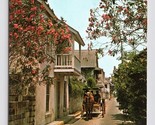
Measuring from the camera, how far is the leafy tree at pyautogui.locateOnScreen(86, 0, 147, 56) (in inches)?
115

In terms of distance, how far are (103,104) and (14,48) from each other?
773 mm

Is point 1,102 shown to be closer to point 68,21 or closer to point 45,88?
point 45,88

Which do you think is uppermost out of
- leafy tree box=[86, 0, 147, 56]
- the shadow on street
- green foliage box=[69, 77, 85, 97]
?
leafy tree box=[86, 0, 147, 56]

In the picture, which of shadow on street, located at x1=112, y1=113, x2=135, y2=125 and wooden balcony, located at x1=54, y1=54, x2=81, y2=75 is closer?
shadow on street, located at x1=112, y1=113, x2=135, y2=125

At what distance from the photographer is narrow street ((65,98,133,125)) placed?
285 cm

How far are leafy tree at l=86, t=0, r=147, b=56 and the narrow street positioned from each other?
1.21 feet

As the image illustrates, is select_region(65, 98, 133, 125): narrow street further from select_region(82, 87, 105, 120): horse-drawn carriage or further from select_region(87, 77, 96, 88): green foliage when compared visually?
select_region(87, 77, 96, 88): green foliage

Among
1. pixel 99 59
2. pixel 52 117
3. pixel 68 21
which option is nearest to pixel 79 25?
pixel 68 21

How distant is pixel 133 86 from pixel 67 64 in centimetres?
51

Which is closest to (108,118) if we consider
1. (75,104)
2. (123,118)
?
(123,118)

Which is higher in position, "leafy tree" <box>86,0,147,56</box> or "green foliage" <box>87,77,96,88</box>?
"leafy tree" <box>86,0,147,56</box>

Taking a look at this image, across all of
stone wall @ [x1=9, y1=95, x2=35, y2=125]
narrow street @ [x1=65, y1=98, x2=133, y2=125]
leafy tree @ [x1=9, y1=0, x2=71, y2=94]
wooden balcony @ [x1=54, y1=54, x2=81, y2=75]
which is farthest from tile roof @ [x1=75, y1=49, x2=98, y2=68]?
stone wall @ [x1=9, y1=95, x2=35, y2=125]

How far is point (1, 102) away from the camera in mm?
2865

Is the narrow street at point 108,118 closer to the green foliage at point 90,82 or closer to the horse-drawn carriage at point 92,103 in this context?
the horse-drawn carriage at point 92,103
